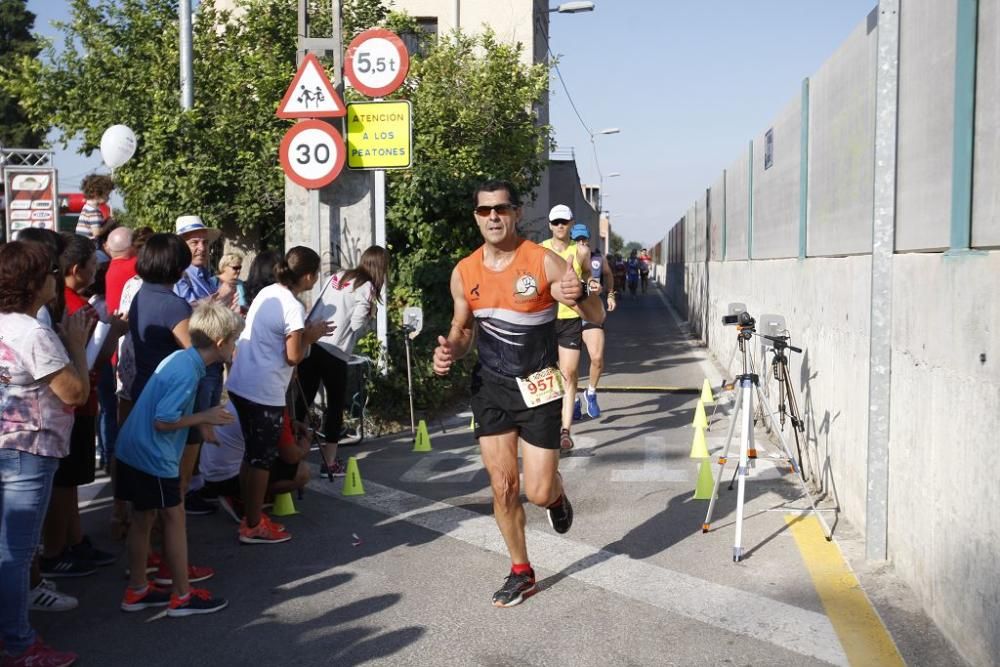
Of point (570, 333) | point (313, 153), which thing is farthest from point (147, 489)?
point (313, 153)

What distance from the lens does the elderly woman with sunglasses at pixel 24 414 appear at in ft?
14.5

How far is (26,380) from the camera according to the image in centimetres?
444

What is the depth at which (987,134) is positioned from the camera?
450 cm

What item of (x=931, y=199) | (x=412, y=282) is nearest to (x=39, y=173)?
(x=412, y=282)

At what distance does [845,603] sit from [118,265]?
524 cm

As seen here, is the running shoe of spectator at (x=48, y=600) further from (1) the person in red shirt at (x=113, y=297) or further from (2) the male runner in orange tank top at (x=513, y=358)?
(2) the male runner in orange tank top at (x=513, y=358)

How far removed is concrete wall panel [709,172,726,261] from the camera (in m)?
18.7

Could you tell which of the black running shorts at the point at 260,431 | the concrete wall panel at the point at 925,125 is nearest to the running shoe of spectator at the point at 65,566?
the black running shorts at the point at 260,431

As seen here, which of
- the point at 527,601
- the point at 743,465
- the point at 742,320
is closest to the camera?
the point at 527,601

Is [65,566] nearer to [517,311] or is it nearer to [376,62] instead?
[517,311]

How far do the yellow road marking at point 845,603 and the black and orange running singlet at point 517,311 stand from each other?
1.80 meters

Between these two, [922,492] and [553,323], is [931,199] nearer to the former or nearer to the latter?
[922,492]

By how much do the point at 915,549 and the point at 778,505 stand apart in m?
2.20

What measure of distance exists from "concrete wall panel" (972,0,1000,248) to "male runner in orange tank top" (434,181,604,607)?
1.81 m
